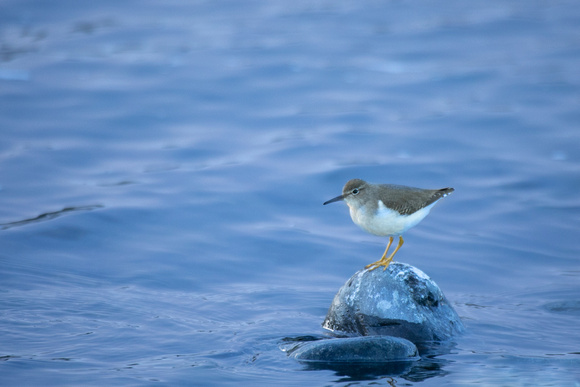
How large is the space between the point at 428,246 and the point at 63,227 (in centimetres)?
560

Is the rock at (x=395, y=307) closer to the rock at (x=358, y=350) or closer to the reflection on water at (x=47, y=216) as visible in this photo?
the rock at (x=358, y=350)

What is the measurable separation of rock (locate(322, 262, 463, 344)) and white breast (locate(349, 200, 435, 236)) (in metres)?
0.51

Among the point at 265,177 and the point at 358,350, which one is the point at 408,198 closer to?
the point at 358,350

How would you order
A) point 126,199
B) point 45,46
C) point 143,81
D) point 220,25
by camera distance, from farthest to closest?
point 220,25, point 45,46, point 143,81, point 126,199

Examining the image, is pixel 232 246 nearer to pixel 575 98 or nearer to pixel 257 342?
pixel 257 342

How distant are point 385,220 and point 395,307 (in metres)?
0.97

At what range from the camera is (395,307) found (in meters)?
7.98

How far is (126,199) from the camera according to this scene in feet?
41.2

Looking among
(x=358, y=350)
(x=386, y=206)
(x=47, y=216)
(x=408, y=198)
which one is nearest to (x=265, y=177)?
(x=47, y=216)

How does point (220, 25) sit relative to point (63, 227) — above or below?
above

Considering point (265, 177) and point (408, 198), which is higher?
point (265, 177)

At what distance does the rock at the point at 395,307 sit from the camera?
7.98m

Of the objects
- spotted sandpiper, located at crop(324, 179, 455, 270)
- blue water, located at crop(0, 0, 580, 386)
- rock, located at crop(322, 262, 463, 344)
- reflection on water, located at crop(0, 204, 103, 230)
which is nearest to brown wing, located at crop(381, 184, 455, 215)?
spotted sandpiper, located at crop(324, 179, 455, 270)

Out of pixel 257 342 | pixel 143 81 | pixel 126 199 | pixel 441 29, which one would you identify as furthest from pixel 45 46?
pixel 257 342
